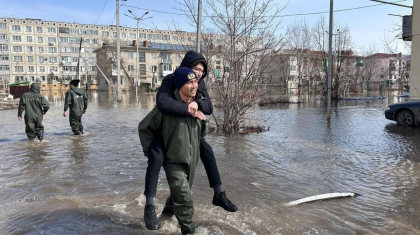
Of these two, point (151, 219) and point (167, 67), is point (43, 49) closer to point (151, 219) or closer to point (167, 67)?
point (167, 67)

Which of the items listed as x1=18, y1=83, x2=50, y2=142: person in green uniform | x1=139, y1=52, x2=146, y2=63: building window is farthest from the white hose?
x1=139, y1=52, x2=146, y2=63: building window

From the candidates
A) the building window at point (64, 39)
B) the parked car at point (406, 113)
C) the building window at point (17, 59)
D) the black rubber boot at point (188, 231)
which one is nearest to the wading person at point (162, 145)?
the black rubber boot at point (188, 231)

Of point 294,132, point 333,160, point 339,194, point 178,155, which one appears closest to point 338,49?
point 294,132

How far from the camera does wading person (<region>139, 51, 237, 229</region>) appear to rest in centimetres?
285

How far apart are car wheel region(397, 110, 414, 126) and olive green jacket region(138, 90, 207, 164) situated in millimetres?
11054

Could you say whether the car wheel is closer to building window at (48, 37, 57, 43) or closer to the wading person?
the wading person

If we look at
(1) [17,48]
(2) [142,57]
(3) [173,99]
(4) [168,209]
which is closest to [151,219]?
(4) [168,209]

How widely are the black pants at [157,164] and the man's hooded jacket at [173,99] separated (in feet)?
1.21

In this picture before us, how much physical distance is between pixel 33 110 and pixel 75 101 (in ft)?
3.87

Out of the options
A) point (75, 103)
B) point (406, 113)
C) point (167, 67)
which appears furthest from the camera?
point (167, 67)

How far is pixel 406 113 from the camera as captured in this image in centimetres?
1164

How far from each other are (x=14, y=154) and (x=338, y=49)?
28416 millimetres

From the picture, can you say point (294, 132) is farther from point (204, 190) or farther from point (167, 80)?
point (167, 80)

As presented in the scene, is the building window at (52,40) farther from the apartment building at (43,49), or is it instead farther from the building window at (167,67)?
the building window at (167,67)
